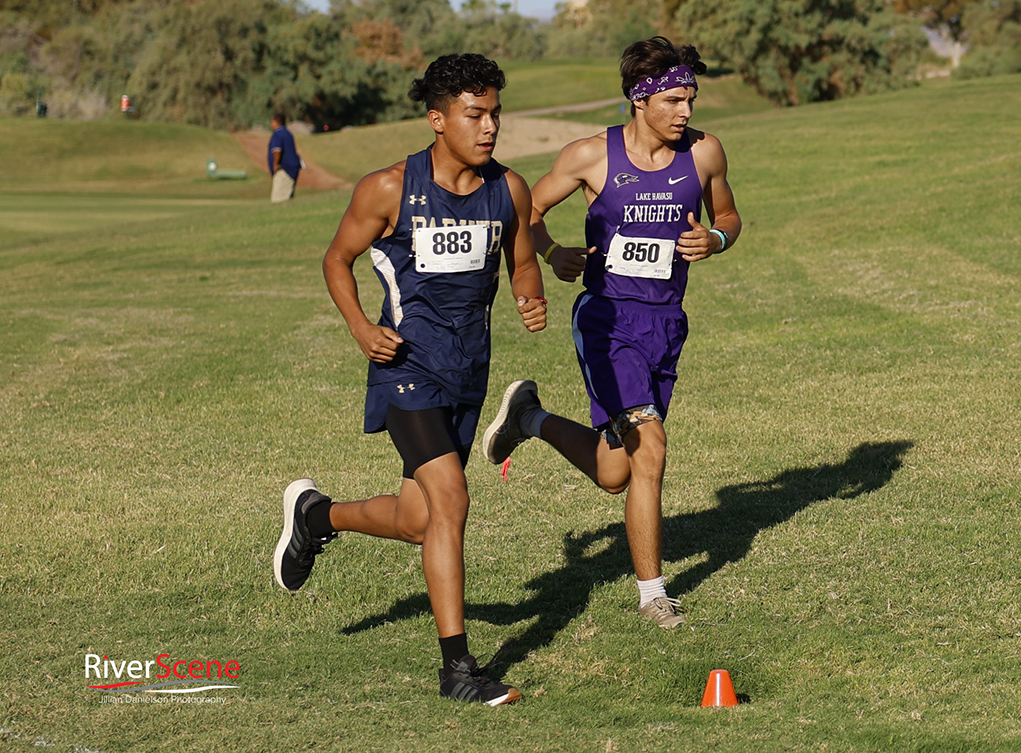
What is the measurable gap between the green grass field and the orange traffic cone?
7 centimetres

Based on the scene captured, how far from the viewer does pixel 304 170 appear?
48469mm

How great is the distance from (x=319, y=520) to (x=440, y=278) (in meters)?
1.32

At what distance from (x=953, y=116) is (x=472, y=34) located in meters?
91.5

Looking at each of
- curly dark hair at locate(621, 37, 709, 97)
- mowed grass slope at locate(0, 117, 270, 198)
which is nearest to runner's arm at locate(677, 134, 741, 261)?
curly dark hair at locate(621, 37, 709, 97)

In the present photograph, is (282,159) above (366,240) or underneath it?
underneath

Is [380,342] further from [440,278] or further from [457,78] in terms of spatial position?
[457,78]

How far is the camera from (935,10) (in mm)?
93438

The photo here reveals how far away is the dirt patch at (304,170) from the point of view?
1801 inches

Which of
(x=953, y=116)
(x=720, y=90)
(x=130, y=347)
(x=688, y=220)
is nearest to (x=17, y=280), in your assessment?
(x=130, y=347)

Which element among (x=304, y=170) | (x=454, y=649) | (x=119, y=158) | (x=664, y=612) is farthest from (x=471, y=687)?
(x=119, y=158)

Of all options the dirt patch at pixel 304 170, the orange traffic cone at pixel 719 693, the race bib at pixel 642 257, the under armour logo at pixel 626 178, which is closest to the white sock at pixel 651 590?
the orange traffic cone at pixel 719 693

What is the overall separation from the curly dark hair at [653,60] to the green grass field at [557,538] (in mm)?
2429

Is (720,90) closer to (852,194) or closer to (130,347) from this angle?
(852,194)

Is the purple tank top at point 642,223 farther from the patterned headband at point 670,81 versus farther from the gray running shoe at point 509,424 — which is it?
the gray running shoe at point 509,424
